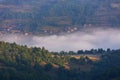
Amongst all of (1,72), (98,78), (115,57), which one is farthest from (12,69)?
(115,57)

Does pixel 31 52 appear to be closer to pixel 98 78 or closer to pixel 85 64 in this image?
pixel 85 64

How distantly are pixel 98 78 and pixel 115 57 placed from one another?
35.7 meters

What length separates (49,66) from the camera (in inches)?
4988

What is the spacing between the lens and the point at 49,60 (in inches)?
5330

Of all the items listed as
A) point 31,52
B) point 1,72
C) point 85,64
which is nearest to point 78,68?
point 85,64

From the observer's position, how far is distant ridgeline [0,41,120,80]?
360 ft

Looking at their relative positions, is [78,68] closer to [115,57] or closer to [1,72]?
[115,57]

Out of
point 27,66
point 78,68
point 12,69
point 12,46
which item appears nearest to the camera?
point 12,69

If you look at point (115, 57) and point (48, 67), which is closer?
point (48, 67)

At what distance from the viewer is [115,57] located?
478ft

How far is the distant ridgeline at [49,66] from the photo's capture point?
10962 cm

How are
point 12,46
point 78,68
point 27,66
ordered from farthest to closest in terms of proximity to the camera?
point 12,46 → point 78,68 → point 27,66

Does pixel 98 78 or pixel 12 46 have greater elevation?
pixel 12 46

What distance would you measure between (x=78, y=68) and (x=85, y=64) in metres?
7.74
